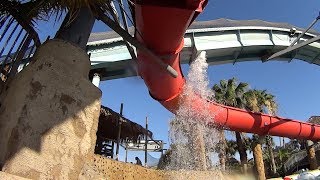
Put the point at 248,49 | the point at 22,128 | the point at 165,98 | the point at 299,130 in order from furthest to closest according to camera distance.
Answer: the point at 248,49 → the point at 299,130 → the point at 165,98 → the point at 22,128

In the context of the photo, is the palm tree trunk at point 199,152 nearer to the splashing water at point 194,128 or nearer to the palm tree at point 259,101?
the splashing water at point 194,128

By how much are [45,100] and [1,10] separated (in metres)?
1.08

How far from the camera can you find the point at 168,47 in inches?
169

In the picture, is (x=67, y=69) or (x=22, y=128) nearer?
(x=22, y=128)

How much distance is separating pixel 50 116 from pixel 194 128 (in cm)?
682

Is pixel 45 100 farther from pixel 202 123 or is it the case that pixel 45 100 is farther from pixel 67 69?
pixel 202 123

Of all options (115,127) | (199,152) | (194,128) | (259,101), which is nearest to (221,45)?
(199,152)

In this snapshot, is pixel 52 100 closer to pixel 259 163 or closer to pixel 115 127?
pixel 115 127

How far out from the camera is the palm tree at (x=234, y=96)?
18062 mm

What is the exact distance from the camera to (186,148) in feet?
37.3

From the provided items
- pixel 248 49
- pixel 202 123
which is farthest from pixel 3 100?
pixel 248 49

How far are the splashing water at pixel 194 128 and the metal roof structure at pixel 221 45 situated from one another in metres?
0.73

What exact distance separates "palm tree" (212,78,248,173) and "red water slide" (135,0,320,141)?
364 inches

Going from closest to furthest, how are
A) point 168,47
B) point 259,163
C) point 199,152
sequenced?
1. point 168,47
2. point 199,152
3. point 259,163
